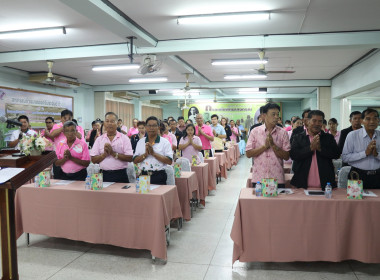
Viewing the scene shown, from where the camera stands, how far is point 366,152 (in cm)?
328

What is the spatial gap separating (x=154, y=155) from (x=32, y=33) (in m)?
3.57

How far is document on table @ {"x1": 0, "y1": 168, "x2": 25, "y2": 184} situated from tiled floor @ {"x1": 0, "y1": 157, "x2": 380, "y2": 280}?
135cm

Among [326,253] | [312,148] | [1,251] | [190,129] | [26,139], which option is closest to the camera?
[1,251]

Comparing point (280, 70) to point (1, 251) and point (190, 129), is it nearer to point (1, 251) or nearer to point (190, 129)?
point (190, 129)

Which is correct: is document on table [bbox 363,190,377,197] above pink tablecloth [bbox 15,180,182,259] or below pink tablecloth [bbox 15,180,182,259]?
above

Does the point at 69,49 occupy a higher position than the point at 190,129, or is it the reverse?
the point at 69,49

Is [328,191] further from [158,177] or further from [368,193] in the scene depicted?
[158,177]

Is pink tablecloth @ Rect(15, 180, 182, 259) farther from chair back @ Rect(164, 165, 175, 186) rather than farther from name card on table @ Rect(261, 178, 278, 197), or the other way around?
name card on table @ Rect(261, 178, 278, 197)

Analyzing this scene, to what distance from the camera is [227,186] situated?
23.6 ft

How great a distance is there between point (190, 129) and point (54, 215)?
2759 mm

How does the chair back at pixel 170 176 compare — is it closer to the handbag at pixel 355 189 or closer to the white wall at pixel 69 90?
the handbag at pixel 355 189

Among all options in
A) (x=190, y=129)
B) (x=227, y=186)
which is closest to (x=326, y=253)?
(x=190, y=129)

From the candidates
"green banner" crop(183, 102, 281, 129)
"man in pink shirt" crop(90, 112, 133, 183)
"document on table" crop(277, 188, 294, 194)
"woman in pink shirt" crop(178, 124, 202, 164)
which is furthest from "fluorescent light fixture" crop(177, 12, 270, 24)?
"green banner" crop(183, 102, 281, 129)

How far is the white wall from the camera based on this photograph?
8508 millimetres
